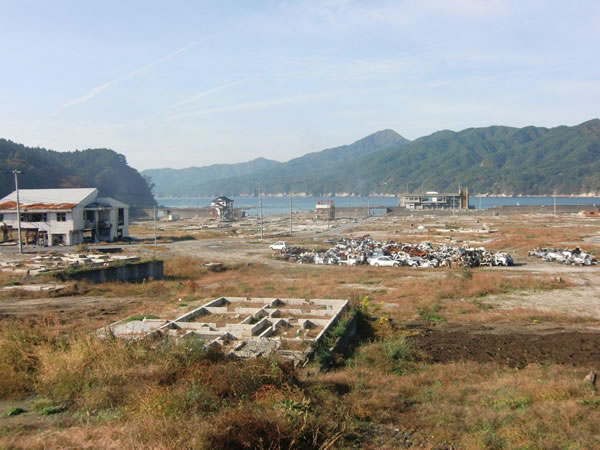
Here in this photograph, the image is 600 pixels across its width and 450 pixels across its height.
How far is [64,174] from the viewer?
142500 mm

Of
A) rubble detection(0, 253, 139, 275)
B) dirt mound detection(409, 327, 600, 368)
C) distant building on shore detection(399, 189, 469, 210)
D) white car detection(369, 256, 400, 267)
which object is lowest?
white car detection(369, 256, 400, 267)

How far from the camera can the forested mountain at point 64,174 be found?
120 m

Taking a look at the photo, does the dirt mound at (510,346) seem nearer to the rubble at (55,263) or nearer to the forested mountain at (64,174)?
the rubble at (55,263)

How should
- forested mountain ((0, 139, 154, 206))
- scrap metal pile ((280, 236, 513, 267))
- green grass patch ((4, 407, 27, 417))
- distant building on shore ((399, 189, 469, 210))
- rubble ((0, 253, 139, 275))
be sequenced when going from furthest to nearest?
distant building on shore ((399, 189, 469, 210)) < forested mountain ((0, 139, 154, 206)) < scrap metal pile ((280, 236, 513, 267)) < rubble ((0, 253, 139, 275)) < green grass patch ((4, 407, 27, 417))

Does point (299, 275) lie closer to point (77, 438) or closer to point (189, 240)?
point (77, 438)

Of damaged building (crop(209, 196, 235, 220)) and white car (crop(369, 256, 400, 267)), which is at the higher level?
damaged building (crop(209, 196, 235, 220))

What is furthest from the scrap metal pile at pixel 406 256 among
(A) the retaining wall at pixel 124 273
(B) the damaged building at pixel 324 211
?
(B) the damaged building at pixel 324 211

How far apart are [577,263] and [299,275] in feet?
74.7

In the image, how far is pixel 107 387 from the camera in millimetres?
10234

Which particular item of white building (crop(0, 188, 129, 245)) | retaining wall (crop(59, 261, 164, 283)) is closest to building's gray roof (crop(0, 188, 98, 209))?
white building (crop(0, 188, 129, 245))

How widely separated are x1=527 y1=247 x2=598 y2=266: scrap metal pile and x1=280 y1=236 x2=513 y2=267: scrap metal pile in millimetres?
4382

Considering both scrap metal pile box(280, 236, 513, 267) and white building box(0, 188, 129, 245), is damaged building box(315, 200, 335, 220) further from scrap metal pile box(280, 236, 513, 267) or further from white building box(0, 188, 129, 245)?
scrap metal pile box(280, 236, 513, 267)

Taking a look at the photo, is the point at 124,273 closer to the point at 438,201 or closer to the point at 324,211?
the point at 324,211

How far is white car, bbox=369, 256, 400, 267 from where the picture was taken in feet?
138
